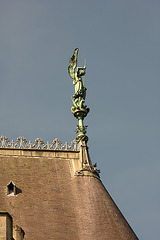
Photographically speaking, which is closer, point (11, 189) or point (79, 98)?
point (11, 189)

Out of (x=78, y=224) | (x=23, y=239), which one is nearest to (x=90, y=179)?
(x=78, y=224)

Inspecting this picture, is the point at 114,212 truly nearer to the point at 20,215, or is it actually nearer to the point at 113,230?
the point at 113,230

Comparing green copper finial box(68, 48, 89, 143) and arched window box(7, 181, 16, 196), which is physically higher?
green copper finial box(68, 48, 89, 143)

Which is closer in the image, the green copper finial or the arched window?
the arched window

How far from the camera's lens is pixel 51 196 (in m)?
63.2

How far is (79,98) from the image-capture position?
7069 cm

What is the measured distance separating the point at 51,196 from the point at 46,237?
527 centimetres

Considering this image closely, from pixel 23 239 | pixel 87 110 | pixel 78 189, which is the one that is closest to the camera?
pixel 23 239

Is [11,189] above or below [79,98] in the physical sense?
below

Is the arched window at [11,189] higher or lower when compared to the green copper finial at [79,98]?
lower

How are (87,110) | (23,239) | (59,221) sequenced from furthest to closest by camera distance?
(87,110) < (59,221) < (23,239)

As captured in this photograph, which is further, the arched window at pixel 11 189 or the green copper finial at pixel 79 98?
the green copper finial at pixel 79 98

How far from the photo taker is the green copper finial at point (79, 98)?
2716 inches

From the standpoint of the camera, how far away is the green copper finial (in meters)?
69.0
